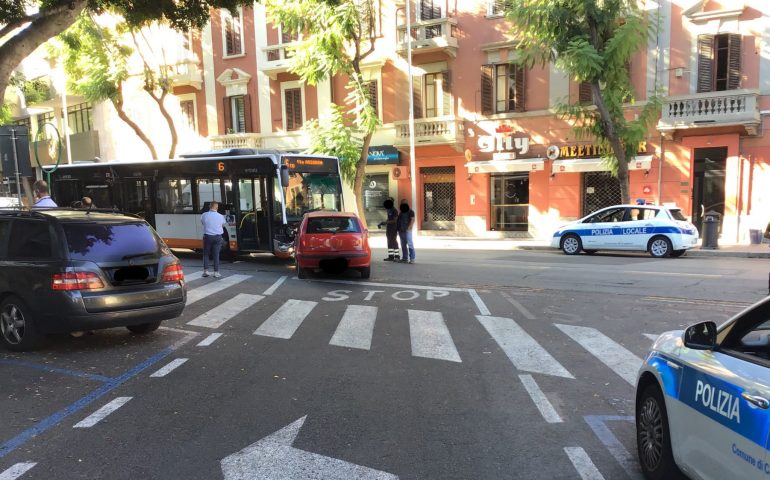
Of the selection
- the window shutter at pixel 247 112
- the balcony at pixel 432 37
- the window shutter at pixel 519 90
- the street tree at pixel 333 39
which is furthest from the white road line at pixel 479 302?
the window shutter at pixel 247 112

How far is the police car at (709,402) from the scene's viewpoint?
2645 millimetres

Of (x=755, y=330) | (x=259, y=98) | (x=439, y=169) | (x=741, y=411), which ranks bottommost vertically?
(x=741, y=411)

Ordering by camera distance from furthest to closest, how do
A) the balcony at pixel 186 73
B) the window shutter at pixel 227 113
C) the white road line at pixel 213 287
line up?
the window shutter at pixel 227 113 → the balcony at pixel 186 73 → the white road line at pixel 213 287

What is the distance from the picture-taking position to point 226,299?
1068cm

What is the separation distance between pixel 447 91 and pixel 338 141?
6.18 m

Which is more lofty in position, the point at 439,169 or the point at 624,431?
the point at 439,169

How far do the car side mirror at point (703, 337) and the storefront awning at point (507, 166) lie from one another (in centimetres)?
2069

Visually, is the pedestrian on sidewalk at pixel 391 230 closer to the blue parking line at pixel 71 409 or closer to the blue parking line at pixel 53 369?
the blue parking line at pixel 71 409

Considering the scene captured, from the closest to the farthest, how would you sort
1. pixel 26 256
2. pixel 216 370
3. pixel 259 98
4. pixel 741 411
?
pixel 741 411 < pixel 216 370 < pixel 26 256 < pixel 259 98

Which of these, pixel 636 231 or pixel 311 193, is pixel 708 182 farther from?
pixel 311 193

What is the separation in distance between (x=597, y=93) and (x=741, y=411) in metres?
17.5

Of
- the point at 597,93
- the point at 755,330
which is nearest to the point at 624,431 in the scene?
the point at 755,330

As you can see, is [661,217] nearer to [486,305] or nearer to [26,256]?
[486,305]

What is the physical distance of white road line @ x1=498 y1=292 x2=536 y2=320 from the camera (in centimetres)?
901
